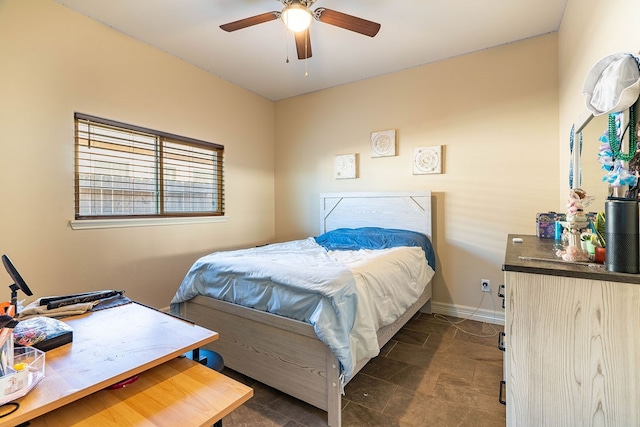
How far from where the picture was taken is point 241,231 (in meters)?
3.86

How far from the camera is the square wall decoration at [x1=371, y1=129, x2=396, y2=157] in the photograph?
3.40 m

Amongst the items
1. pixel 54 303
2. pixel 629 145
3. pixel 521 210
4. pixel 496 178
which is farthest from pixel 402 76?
pixel 54 303

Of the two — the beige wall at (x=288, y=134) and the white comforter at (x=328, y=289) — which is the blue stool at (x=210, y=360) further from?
the beige wall at (x=288, y=134)

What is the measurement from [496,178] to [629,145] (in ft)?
6.18

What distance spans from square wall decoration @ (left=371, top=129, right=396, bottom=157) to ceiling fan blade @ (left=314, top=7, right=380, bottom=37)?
56.8 inches

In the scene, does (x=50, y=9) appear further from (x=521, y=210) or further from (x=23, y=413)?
(x=521, y=210)

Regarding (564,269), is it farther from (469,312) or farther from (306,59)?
(306,59)

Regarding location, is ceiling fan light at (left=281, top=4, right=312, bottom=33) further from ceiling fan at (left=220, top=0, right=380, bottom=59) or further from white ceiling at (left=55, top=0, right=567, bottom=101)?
white ceiling at (left=55, top=0, right=567, bottom=101)

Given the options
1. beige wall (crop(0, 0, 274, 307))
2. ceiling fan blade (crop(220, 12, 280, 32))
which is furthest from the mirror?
beige wall (crop(0, 0, 274, 307))

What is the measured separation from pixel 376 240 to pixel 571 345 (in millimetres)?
1939

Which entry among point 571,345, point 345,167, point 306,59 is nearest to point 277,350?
point 571,345

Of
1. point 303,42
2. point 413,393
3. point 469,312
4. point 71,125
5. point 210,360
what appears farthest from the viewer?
point 469,312

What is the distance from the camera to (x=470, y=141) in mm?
2994

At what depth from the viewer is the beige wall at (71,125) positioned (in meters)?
2.06
